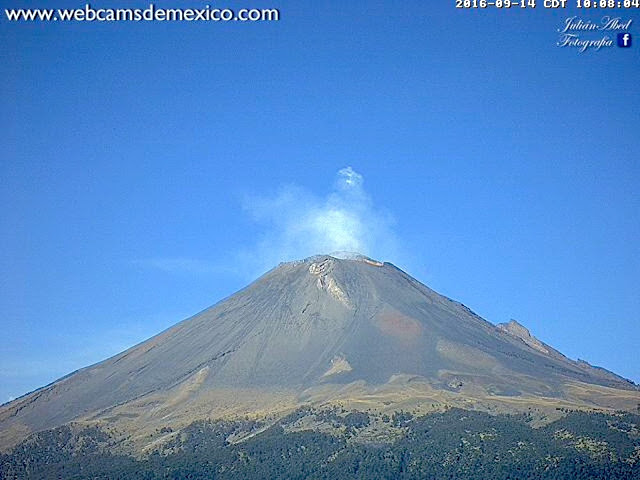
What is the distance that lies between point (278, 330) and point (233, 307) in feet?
59.5

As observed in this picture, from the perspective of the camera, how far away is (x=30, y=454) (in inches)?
5143

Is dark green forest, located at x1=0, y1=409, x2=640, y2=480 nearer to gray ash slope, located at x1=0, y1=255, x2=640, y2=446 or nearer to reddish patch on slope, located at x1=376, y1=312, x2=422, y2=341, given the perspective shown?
gray ash slope, located at x1=0, y1=255, x2=640, y2=446

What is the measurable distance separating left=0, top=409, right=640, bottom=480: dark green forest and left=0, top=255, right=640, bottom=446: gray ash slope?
15993 mm

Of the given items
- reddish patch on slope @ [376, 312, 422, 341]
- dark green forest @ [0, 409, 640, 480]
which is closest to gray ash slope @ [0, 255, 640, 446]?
reddish patch on slope @ [376, 312, 422, 341]

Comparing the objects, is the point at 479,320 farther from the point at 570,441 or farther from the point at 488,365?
the point at 570,441

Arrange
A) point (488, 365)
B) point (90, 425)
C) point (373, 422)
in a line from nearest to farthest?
point (373, 422), point (90, 425), point (488, 365)

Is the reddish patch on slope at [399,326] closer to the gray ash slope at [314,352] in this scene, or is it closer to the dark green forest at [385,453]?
the gray ash slope at [314,352]

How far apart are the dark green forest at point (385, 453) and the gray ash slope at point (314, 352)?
15993 millimetres

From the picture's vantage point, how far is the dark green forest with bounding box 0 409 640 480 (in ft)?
349

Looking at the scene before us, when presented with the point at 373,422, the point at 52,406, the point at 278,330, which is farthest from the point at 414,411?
the point at 52,406

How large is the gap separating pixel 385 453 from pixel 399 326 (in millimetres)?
Result: 46723

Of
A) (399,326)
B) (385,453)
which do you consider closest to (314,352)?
(399,326)

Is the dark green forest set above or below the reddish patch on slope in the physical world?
below

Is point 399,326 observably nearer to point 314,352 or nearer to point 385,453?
point 314,352
